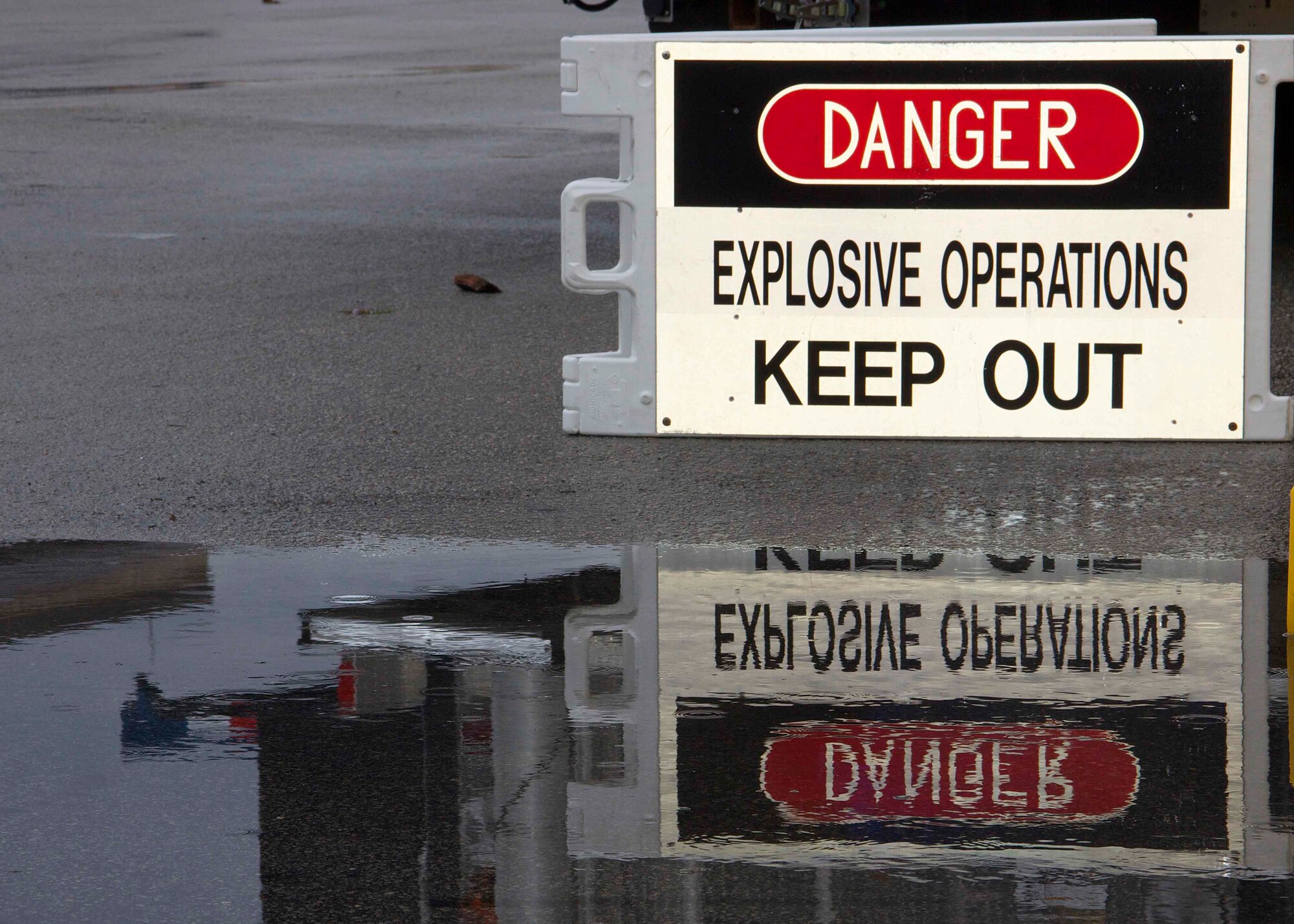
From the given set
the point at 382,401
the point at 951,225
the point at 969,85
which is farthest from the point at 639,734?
the point at 382,401

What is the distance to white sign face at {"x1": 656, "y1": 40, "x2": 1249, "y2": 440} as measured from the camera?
21.9 feet

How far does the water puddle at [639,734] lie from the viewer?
3402 mm

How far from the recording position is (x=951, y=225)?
266 inches

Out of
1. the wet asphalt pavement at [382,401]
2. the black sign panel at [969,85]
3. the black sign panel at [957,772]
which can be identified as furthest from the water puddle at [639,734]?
the black sign panel at [969,85]

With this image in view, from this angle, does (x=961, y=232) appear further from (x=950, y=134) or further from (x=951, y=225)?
(x=950, y=134)

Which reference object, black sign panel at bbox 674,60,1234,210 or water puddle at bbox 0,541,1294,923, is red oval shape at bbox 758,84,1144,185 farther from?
water puddle at bbox 0,541,1294,923

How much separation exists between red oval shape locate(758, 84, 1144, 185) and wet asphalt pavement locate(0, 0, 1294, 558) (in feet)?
2.96

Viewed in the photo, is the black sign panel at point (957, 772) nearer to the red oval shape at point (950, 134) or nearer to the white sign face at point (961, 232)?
the white sign face at point (961, 232)

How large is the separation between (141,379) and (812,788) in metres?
4.66

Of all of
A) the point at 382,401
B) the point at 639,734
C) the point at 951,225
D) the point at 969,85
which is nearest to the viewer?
the point at 639,734

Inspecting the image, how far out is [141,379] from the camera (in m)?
7.79

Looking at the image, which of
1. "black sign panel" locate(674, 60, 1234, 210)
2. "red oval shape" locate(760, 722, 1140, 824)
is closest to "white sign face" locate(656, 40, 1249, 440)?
"black sign panel" locate(674, 60, 1234, 210)

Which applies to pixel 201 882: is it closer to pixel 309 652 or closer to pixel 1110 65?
pixel 309 652

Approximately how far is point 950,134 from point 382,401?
2275mm
